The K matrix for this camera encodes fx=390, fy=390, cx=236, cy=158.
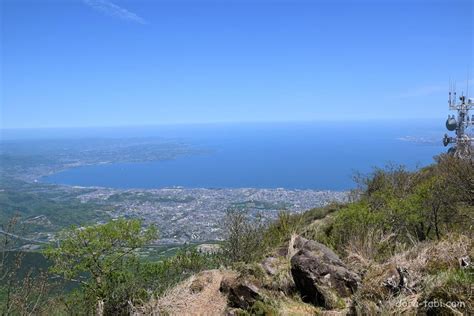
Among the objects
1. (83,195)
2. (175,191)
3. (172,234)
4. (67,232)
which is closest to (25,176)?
(83,195)

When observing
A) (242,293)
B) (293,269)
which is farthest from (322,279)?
(242,293)

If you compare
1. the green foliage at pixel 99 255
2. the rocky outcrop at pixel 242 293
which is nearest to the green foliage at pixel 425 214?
the rocky outcrop at pixel 242 293

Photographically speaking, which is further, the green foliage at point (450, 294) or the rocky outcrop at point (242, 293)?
the rocky outcrop at point (242, 293)

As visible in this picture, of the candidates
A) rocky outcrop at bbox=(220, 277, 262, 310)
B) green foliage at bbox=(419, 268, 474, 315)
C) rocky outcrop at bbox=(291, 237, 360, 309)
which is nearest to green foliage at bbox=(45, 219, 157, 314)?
rocky outcrop at bbox=(220, 277, 262, 310)

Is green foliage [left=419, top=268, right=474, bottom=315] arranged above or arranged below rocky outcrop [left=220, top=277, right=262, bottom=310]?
above

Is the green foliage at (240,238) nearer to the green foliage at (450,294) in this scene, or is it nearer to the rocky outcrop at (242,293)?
the rocky outcrop at (242,293)

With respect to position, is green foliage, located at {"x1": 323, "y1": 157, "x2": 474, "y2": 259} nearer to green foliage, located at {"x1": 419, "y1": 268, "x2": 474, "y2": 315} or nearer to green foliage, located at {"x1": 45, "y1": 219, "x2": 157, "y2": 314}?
green foliage, located at {"x1": 419, "y1": 268, "x2": 474, "y2": 315}

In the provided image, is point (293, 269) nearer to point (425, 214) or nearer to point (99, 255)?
point (425, 214)
